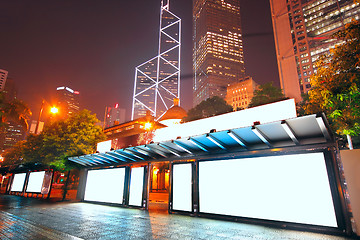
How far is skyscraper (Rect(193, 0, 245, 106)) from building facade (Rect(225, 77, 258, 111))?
27203 mm

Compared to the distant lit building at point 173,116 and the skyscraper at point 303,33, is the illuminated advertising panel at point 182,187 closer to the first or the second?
the distant lit building at point 173,116

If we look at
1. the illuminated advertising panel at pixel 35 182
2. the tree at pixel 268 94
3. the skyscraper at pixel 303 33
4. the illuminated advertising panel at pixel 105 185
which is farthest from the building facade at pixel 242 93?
the illuminated advertising panel at pixel 105 185

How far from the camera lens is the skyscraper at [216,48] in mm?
160625

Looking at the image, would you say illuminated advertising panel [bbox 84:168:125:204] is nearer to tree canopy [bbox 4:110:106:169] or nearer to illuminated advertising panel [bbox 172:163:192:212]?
illuminated advertising panel [bbox 172:163:192:212]

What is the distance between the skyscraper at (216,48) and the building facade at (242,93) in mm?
27203

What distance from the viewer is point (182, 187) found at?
1010 cm

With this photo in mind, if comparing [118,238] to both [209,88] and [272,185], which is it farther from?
[209,88]

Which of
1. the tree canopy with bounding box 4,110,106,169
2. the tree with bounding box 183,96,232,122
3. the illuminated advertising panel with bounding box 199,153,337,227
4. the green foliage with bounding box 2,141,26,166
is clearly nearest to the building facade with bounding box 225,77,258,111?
the tree with bounding box 183,96,232,122

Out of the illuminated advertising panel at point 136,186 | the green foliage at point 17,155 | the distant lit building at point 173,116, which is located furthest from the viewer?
the distant lit building at point 173,116

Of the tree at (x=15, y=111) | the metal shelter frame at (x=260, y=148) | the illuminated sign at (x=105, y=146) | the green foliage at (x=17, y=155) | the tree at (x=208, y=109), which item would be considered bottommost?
the metal shelter frame at (x=260, y=148)

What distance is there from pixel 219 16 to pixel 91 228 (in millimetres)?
202415

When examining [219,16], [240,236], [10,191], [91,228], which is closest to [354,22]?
[240,236]

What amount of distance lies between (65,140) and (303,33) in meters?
107

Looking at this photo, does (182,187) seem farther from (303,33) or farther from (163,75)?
(303,33)
